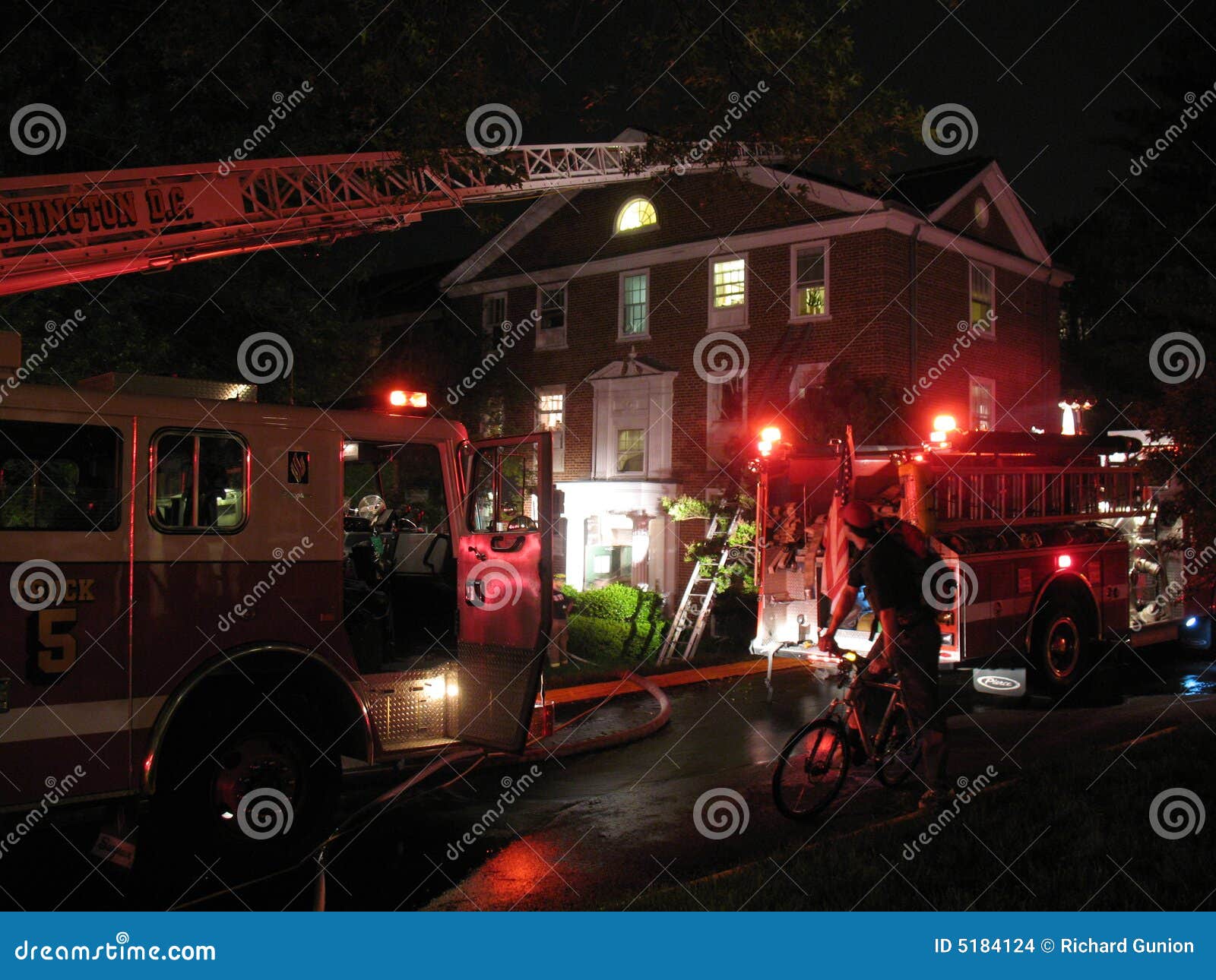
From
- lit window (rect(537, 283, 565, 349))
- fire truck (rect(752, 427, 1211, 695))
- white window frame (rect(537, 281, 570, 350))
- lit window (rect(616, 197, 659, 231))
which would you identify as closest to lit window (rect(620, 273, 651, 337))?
lit window (rect(616, 197, 659, 231))

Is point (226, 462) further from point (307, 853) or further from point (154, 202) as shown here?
point (154, 202)

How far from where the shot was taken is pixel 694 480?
22.4 m

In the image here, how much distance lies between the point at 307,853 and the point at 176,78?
9.84m

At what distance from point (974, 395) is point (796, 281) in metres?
4.63

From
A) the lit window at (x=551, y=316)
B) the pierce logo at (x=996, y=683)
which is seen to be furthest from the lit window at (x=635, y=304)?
the pierce logo at (x=996, y=683)

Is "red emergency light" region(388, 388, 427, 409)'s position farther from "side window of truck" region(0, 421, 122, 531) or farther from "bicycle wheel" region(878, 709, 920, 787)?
"bicycle wheel" region(878, 709, 920, 787)

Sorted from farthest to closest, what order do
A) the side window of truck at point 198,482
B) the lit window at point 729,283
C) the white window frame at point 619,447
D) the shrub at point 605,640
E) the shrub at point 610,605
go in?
the white window frame at point 619,447, the lit window at point 729,283, the shrub at point 610,605, the shrub at point 605,640, the side window of truck at point 198,482

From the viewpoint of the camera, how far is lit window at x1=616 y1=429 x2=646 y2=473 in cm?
2361

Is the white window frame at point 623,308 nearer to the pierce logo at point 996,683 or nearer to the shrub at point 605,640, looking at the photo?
the shrub at point 605,640

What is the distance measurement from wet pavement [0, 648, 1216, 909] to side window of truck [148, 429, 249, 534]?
1.95 m

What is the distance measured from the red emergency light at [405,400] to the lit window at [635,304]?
16780mm

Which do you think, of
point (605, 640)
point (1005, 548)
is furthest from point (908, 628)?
point (605, 640)

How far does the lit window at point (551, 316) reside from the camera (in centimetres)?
2538

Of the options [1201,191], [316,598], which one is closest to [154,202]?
[316,598]
